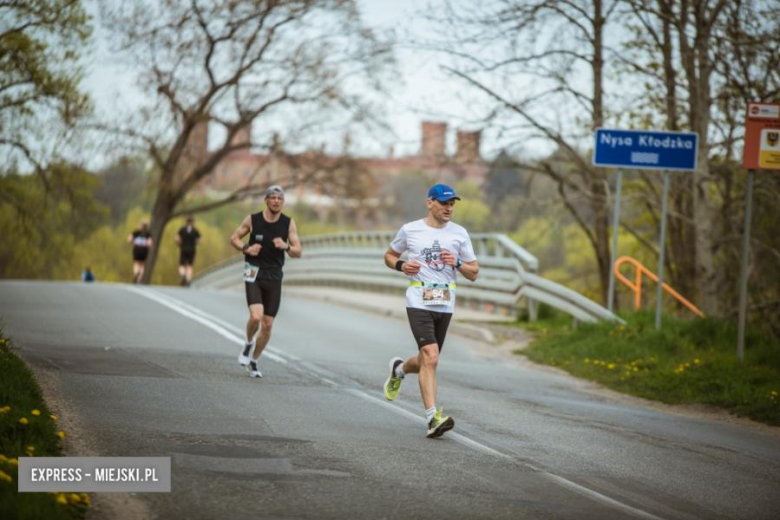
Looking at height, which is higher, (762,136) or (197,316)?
(762,136)

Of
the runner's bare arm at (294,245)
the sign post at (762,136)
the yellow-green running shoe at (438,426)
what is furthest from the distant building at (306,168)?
the yellow-green running shoe at (438,426)

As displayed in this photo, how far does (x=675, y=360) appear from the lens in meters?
14.0

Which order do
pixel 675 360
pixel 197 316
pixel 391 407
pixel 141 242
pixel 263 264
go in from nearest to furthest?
pixel 391 407, pixel 263 264, pixel 675 360, pixel 197 316, pixel 141 242

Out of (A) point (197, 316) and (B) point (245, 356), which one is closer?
(B) point (245, 356)

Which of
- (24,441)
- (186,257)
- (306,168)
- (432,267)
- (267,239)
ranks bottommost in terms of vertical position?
(24,441)

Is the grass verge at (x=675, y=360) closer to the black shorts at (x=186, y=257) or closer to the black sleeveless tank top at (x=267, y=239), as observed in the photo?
the black sleeveless tank top at (x=267, y=239)

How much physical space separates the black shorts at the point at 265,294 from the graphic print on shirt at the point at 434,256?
328 centimetres

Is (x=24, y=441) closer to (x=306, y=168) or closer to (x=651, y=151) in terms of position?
(x=651, y=151)

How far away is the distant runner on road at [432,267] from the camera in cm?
873

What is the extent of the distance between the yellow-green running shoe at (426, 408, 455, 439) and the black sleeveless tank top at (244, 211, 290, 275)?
3.86 meters

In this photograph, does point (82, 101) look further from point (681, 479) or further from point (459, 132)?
point (681, 479)

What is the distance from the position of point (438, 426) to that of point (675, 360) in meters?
6.49

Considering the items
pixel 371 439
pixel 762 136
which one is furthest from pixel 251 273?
pixel 762 136

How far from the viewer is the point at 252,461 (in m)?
7.00
